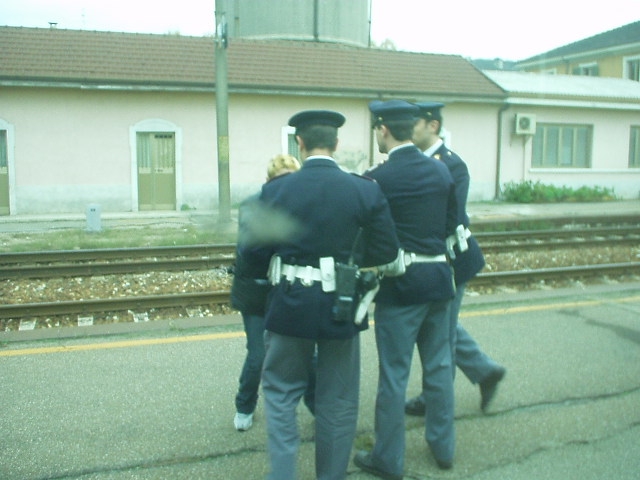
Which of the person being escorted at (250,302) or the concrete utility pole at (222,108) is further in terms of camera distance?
the concrete utility pole at (222,108)

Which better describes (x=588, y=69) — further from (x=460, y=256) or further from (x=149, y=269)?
(x=460, y=256)

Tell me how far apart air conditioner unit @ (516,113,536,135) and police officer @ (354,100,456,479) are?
1895 cm

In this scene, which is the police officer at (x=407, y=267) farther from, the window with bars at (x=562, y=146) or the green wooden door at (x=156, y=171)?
the window with bars at (x=562, y=146)

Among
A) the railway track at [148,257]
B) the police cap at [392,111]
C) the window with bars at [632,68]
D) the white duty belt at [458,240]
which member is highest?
the window with bars at [632,68]

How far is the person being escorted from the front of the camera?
3432mm

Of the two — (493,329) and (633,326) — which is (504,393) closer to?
(493,329)

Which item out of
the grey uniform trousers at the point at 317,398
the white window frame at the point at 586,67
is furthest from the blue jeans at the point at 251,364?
the white window frame at the point at 586,67

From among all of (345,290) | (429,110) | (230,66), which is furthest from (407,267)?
(230,66)

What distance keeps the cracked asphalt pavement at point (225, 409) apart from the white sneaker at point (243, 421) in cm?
5

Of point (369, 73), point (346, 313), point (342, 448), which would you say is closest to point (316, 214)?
point (346, 313)

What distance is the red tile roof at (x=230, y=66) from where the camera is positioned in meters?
17.3

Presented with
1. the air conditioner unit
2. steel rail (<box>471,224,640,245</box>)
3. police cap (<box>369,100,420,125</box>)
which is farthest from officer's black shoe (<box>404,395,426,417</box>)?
the air conditioner unit

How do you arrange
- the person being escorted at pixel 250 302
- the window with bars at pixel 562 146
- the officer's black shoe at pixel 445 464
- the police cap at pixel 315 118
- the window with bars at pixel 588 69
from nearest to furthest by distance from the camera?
the police cap at pixel 315 118 < the person being escorted at pixel 250 302 < the officer's black shoe at pixel 445 464 < the window with bars at pixel 562 146 < the window with bars at pixel 588 69

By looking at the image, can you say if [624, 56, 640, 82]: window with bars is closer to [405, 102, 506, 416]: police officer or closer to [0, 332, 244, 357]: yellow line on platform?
[0, 332, 244, 357]: yellow line on platform
